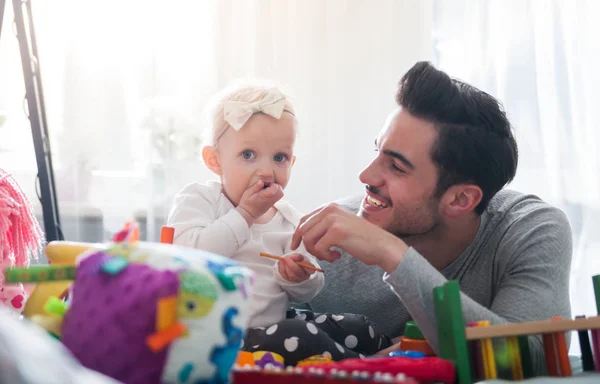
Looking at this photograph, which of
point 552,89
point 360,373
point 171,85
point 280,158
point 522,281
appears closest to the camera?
point 360,373

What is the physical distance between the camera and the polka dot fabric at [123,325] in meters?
0.74

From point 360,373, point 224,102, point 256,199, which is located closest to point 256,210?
point 256,199

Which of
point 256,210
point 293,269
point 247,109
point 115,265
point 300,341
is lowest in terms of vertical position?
point 300,341

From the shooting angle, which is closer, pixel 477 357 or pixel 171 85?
pixel 477 357

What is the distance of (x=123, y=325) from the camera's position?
0.75m

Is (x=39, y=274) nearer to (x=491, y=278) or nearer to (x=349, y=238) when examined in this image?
(x=349, y=238)

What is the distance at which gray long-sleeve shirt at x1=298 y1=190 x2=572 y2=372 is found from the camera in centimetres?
131

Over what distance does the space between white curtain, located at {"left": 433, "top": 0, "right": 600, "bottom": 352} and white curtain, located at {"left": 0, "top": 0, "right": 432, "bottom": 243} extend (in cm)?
34

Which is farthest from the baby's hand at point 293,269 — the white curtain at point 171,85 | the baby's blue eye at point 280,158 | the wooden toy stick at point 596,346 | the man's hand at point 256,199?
the white curtain at point 171,85

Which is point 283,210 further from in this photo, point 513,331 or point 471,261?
point 513,331

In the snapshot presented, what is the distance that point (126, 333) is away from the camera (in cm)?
74

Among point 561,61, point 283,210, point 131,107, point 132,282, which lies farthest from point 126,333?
point 561,61

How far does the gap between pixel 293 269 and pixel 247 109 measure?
14.0 inches

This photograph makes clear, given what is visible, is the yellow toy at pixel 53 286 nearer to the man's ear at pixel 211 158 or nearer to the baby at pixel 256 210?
the baby at pixel 256 210
